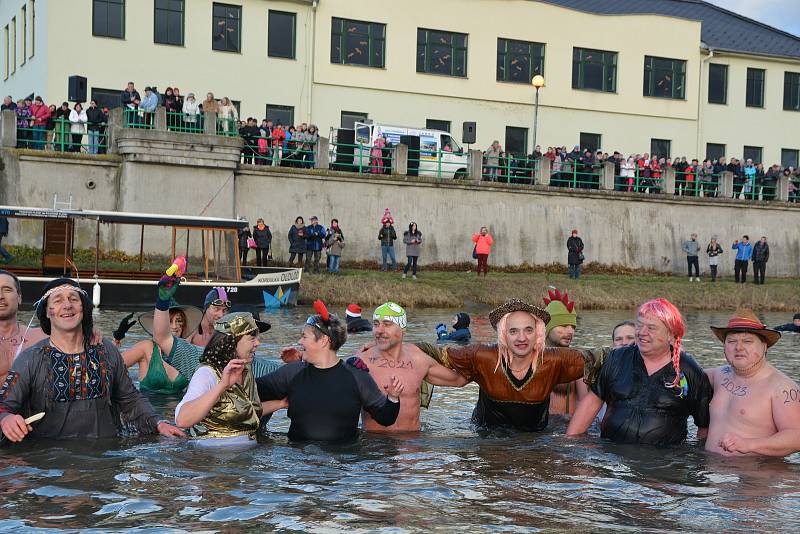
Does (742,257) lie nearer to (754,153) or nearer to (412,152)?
(412,152)

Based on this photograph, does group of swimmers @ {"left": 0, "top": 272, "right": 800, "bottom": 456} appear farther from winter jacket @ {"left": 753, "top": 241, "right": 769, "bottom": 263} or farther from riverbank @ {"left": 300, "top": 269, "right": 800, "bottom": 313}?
winter jacket @ {"left": 753, "top": 241, "right": 769, "bottom": 263}

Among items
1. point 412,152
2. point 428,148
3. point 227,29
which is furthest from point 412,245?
point 227,29

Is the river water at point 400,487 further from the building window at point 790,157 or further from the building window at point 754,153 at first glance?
the building window at point 790,157

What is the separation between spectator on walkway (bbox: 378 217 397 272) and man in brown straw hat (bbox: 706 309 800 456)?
2706 centimetres

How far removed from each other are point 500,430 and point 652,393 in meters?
1.63

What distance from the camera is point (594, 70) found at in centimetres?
4922

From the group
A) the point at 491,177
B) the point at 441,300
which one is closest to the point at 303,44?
the point at 491,177

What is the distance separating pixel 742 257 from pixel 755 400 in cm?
3351

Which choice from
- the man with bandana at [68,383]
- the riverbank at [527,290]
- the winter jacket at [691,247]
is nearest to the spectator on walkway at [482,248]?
the riverbank at [527,290]

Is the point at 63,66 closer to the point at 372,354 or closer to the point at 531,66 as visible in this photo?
the point at 531,66

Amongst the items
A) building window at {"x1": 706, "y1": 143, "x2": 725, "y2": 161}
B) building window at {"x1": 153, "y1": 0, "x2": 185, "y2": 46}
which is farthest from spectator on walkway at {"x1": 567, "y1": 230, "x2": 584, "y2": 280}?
building window at {"x1": 153, "y1": 0, "x2": 185, "y2": 46}

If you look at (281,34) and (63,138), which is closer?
(63,138)

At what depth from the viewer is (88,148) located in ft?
116

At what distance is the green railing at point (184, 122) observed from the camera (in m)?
35.2
